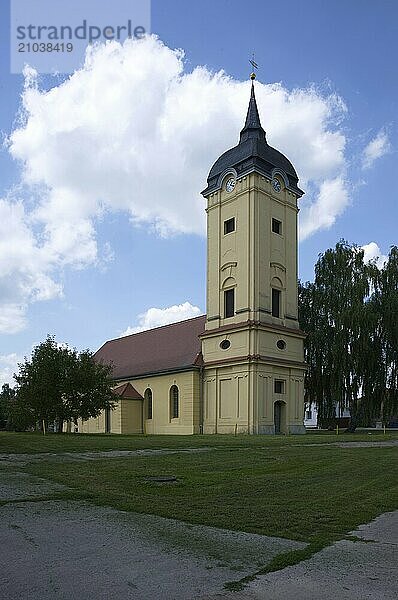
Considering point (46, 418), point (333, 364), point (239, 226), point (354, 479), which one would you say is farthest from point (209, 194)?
point (354, 479)

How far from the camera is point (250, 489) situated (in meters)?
12.1

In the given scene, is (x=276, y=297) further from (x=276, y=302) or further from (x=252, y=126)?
(x=252, y=126)

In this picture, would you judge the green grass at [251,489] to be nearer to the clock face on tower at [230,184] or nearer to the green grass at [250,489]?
the green grass at [250,489]

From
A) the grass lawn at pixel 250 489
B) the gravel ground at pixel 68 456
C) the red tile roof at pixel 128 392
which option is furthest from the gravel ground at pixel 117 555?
the red tile roof at pixel 128 392

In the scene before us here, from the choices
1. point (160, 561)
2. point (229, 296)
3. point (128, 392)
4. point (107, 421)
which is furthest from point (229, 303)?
point (160, 561)

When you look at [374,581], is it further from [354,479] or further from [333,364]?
[333,364]

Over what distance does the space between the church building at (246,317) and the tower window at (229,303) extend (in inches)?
2.9

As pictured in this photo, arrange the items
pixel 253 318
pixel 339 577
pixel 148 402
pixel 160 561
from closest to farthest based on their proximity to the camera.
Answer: pixel 339 577 → pixel 160 561 → pixel 253 318 → pixel 148 402

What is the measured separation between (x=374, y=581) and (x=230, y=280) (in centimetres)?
4044

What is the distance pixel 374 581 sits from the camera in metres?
6.35

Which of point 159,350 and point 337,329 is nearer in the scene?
point 337,329

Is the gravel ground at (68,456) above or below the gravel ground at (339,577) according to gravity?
below

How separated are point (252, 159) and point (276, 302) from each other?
10569 mm

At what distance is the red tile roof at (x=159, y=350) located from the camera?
50.1 metres
